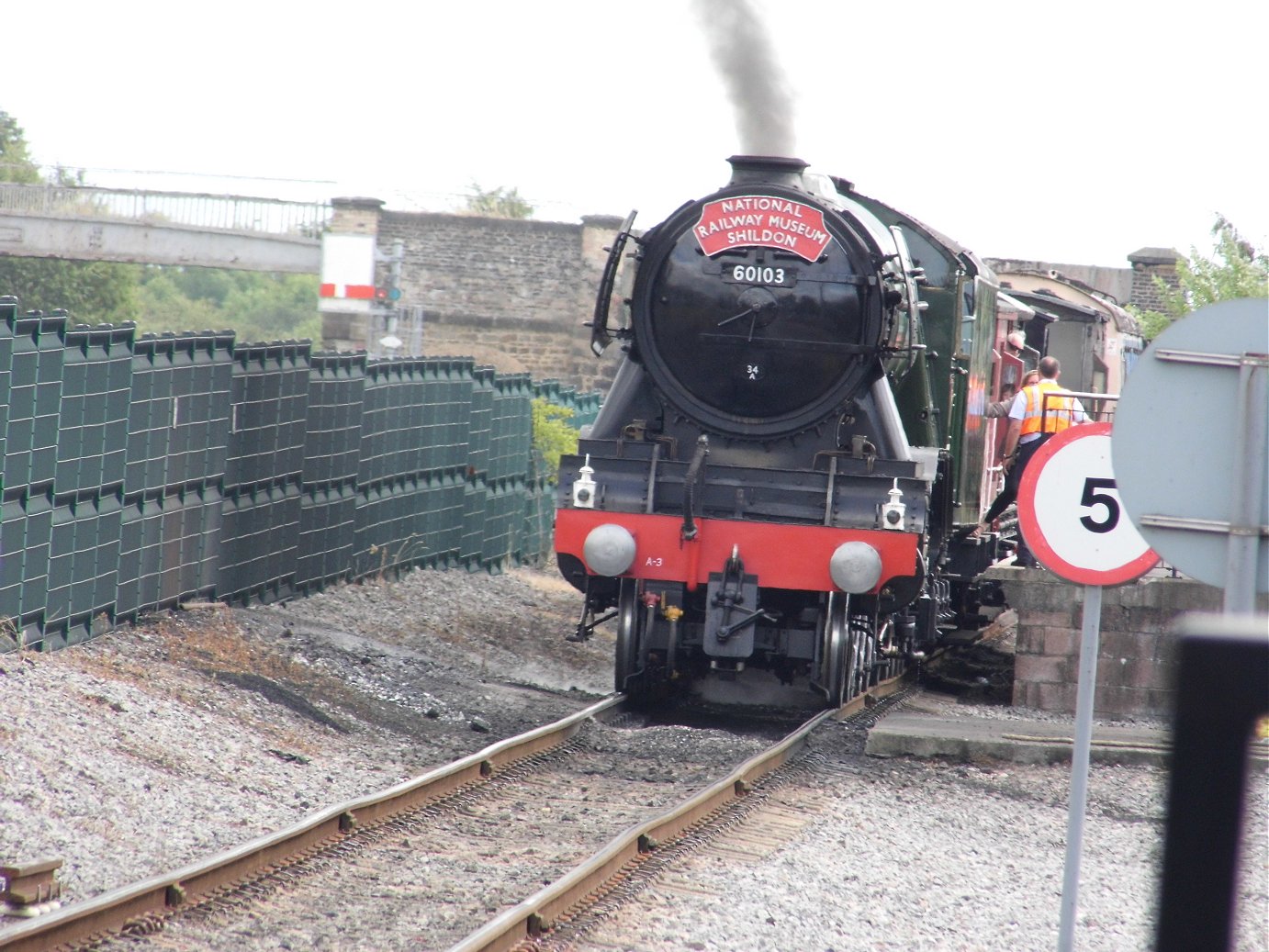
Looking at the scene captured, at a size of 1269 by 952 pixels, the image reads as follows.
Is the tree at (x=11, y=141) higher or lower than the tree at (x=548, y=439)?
higher

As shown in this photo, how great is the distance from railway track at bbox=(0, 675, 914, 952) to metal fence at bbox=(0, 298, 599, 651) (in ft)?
10.1

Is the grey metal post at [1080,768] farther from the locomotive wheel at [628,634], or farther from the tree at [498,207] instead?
the tree at [498,207]

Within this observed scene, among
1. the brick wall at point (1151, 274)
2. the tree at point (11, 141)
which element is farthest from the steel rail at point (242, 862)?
the tree at point (11, 141)

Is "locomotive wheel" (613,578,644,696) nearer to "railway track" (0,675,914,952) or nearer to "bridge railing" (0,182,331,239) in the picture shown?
"railway track" (0,675,914,952)

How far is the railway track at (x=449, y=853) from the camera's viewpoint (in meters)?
4.96

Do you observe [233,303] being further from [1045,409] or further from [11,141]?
[1045,409]

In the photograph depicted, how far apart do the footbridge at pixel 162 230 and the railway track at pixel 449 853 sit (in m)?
24.2

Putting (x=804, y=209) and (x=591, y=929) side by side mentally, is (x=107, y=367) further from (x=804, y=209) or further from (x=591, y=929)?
(x=591, y=929)

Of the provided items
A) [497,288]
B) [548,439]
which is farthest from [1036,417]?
[497,288]

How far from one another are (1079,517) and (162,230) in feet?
93.5

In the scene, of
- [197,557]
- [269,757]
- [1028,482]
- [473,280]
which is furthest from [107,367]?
[473,280]

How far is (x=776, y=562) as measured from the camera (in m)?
9.20

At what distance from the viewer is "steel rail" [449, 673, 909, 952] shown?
16.0 ft

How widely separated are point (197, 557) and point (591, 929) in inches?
269
